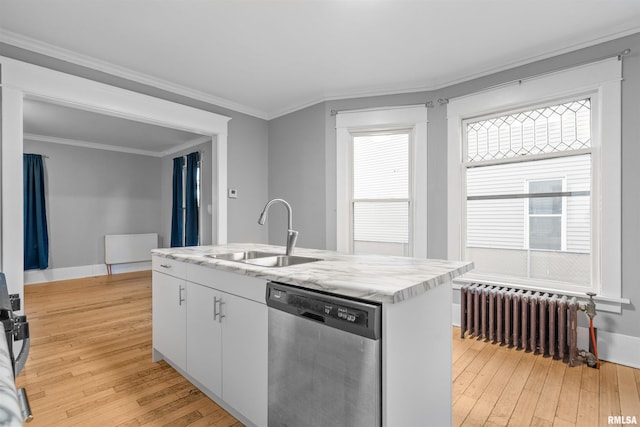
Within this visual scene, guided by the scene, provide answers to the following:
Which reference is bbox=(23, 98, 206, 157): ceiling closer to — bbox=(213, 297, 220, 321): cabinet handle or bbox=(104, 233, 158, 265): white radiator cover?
bbox=(104, 233, 158, 265): white radiator cover

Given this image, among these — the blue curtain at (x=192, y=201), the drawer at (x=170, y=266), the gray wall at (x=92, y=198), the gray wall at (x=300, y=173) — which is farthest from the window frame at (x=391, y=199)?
the gray wall at (x=92, y=198)

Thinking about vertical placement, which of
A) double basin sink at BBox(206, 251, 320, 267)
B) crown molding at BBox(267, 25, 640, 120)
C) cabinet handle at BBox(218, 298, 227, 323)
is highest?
crown molding at BBox(267, 25, 640, 120)

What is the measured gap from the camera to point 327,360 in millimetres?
1273

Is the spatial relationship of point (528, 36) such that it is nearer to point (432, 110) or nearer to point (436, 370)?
point (432, 110)

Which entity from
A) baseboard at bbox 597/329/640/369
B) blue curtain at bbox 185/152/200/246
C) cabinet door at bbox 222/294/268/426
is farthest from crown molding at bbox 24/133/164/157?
baseboard at bbox 597/329/640/369

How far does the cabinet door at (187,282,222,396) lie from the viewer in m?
1.84

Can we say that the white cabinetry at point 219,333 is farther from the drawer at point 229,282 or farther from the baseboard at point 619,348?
the baseboard at point 619,348

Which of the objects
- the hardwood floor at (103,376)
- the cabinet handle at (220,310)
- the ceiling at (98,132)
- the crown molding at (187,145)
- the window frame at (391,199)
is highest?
the ceiling at (98,132)

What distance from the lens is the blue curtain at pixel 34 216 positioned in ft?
17.3

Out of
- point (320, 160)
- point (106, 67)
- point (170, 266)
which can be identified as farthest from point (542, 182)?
point (106, 67)

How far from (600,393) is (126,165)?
748cm

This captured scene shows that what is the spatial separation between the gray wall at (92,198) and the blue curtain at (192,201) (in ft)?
5.24

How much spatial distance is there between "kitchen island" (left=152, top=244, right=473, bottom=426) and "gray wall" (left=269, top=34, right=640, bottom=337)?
5.65ft

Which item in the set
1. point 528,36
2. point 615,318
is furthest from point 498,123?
point 615,318
